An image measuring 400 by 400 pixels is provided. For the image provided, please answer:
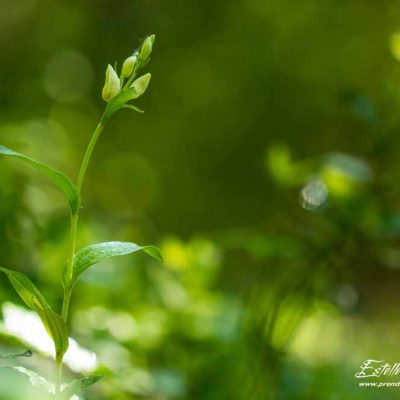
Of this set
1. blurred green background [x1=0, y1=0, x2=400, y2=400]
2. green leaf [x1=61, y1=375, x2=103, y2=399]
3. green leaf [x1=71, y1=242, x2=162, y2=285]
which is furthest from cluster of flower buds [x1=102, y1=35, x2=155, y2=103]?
blurred green background [x1=0, y1=0, x2=400, y2=400]

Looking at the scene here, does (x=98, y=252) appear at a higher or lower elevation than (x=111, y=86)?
lower

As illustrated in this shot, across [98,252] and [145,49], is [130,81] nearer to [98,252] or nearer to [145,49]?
[145,49]

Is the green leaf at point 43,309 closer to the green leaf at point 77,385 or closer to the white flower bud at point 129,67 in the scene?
the green leaf at point 77,385

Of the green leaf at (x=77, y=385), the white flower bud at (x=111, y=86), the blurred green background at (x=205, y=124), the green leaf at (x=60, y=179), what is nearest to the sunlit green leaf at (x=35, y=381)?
the green leaf at (x=77, y=385)

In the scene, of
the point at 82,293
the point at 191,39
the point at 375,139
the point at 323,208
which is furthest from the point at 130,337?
the point at 191,39

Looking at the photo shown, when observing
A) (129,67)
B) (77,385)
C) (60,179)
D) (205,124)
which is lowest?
(77,385)

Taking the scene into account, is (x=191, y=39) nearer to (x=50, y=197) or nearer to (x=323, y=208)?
(x=50, y=197)

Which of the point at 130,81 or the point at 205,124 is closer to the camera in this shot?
the point at 130,81

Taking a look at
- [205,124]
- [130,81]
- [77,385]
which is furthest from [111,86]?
[205,124]
